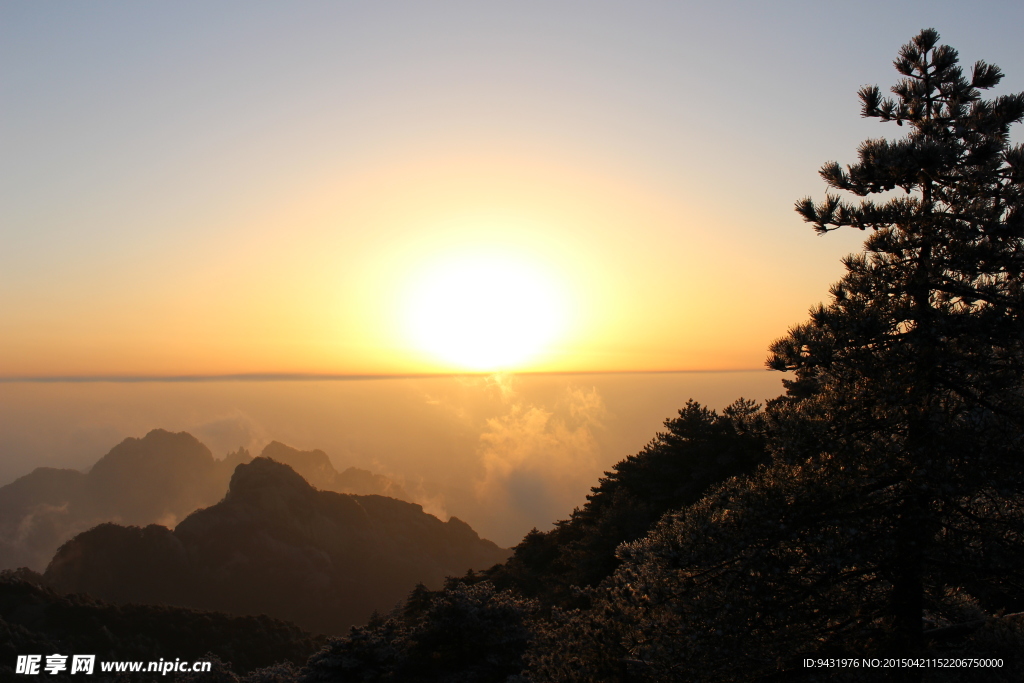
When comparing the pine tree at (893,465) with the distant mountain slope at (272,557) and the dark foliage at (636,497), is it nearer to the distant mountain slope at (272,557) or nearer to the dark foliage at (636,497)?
the dark foliage at (636,497)

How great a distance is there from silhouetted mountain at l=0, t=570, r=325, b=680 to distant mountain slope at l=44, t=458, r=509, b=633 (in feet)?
143

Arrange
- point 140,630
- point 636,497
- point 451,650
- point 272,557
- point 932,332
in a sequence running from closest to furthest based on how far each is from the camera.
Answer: point 932,332 → point 451,650 → point 636,497 → point 140,630 → point 272,557

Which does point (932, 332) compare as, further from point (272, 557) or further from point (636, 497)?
point (272, 557)

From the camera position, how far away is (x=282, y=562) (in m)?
124

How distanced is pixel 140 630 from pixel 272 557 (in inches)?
2582

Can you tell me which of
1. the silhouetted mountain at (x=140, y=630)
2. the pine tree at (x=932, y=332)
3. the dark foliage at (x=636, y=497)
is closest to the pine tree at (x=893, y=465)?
the pine tree at (x=932, y=332)

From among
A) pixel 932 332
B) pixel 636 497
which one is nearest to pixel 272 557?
pixel 636 497

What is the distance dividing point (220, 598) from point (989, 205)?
135 m

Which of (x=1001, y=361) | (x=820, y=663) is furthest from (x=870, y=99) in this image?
(x=820, y=663)

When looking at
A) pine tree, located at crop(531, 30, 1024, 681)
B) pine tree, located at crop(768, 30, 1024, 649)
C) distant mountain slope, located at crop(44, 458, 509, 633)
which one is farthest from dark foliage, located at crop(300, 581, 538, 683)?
distant mountain slope, located at crop(44, 458, 509, 633)

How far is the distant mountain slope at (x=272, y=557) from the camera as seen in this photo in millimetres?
107062

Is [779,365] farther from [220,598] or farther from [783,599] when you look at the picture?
[220,598]

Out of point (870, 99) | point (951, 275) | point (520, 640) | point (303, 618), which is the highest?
point (870, 99)

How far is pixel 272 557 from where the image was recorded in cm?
12319
